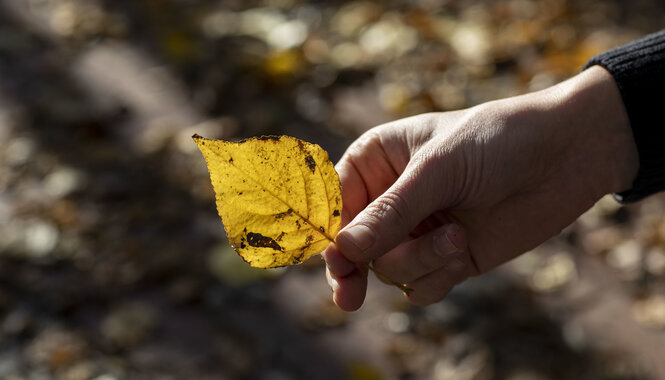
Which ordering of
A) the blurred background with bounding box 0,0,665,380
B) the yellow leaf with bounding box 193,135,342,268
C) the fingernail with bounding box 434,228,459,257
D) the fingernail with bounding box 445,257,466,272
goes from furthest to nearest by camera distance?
the blurred background with bounding box 0,0,665,380 < the fingernail with bounding box 445,257,466,272 < the fingernail with bounding box 434,228,459,257 < the yellow leaf with bounding box 193,135,342,268

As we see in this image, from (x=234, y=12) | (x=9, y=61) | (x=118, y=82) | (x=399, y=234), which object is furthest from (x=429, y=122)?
(x=9, y=61)

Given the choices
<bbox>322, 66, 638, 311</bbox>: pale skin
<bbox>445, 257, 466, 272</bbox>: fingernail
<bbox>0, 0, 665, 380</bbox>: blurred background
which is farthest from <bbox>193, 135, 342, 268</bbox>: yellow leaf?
<bbox>0, 0, 665, 380</bbox>: blurred background

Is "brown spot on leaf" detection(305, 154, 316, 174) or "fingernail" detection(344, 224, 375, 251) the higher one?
"brown spot on leaf" detection(305, 154, 316, 174)

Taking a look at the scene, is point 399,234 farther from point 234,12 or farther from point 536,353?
point 234,12

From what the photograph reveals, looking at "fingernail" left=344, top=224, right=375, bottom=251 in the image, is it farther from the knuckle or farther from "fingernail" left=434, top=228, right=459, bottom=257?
"fingernail" left=434, top=228, right=459, bottom=257

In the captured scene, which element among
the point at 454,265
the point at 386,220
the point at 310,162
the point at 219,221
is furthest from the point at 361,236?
the point at 219,221

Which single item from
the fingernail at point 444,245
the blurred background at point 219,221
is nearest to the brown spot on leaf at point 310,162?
the fingernail at point 444,245

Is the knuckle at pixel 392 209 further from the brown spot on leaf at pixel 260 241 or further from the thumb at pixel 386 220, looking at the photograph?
the brown spot on leaf at pixel 260 241

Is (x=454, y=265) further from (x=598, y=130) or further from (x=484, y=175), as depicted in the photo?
(x=598, y=130)
